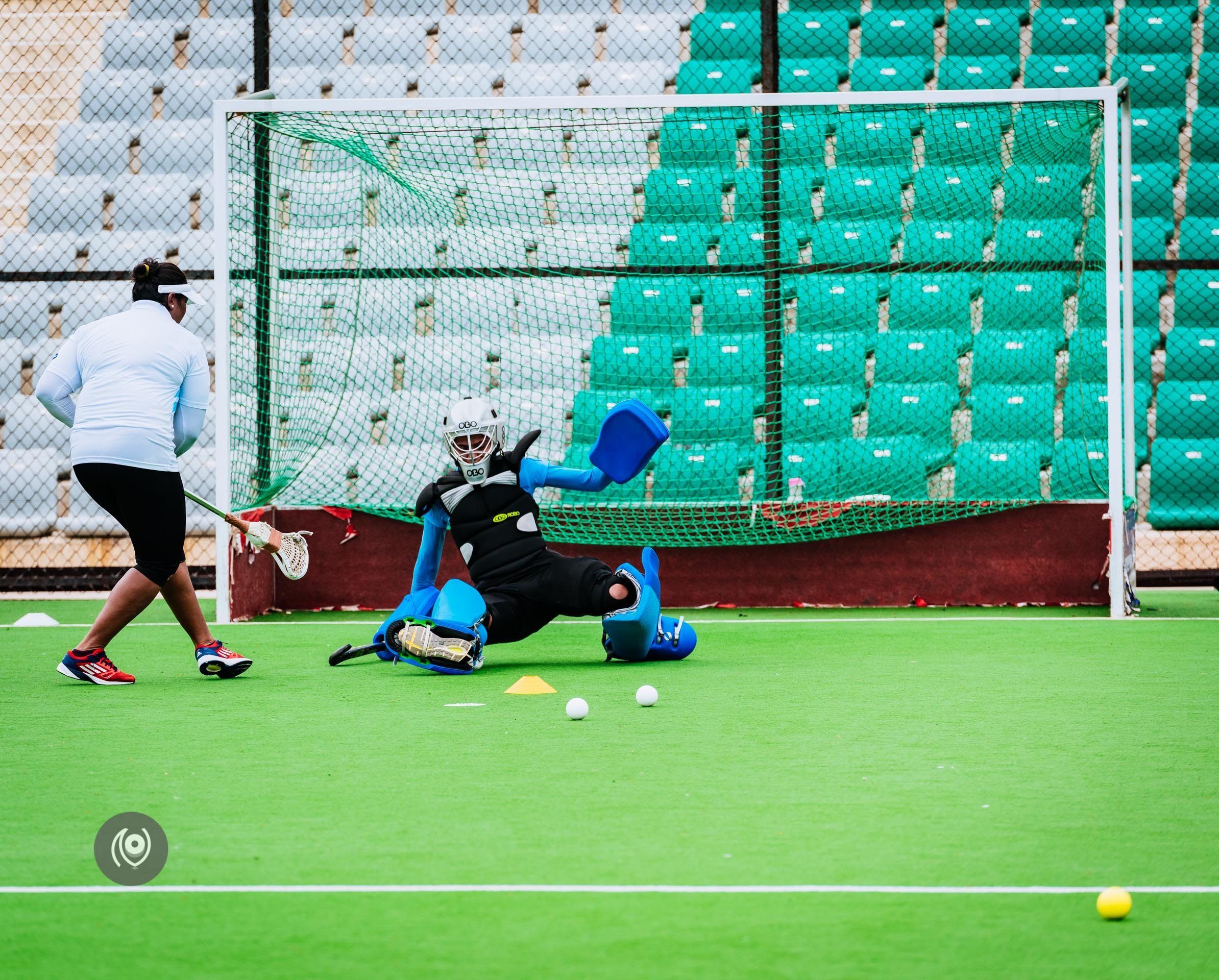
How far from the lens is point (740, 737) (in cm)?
382

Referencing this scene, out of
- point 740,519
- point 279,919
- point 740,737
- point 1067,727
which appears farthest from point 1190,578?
point 279,919

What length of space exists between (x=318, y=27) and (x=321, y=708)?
32.0 feet

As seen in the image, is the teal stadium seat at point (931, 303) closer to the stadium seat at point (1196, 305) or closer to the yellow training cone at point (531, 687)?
the stadium seat at point (1196, 305)

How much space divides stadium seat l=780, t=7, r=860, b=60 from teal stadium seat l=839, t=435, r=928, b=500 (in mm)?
4011

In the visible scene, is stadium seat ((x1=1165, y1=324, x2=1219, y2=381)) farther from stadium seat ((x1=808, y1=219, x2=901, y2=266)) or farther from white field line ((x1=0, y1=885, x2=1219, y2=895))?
white field line ((x1=0, y1=885, x2=1219, y2=895))

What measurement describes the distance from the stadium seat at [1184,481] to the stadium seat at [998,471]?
0.97 m

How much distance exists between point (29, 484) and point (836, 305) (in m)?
5.88

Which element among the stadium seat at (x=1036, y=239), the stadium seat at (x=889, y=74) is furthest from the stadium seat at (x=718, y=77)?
the stadium seat at (x=1036, y=239)

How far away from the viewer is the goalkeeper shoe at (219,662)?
5148mm

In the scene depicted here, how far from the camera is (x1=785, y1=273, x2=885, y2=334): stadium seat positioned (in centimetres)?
991

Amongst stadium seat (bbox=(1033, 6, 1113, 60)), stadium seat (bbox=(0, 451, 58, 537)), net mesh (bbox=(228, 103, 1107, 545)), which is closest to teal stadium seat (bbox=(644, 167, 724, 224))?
net mesh (bbox=(228, 103, 1107, 545))

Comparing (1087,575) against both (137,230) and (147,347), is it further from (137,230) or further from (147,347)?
(137,230)

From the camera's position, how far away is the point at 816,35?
12008 millimetres

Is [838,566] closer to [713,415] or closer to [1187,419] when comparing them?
[713,415]
